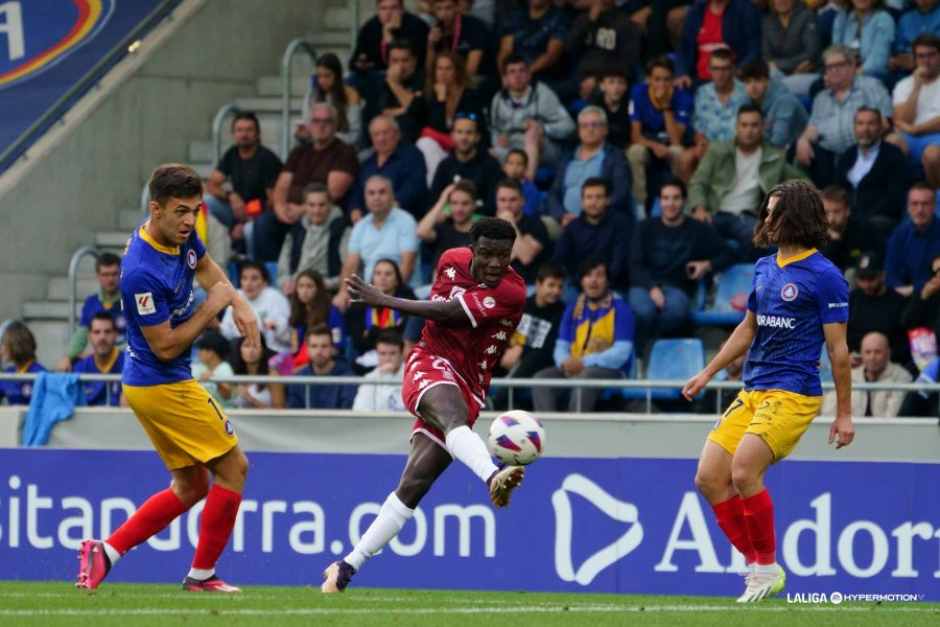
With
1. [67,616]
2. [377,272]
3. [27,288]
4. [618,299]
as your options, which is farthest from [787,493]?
[27,288]

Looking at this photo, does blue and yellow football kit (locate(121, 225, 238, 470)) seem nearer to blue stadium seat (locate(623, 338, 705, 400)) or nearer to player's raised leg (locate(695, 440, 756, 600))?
player's raised leg (locate(695, 440, 756, 600))

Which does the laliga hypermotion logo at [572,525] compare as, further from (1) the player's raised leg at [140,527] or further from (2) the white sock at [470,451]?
(1) the player's raised leg at [140,527]

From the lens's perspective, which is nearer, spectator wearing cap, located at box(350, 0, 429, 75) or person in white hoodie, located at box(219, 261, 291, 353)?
person in white hoodie, located at box(219, 261, 291, 353)

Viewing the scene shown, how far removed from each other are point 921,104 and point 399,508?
26.0ft

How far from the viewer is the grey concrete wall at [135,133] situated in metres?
18.8

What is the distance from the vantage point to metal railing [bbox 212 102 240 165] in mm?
19422

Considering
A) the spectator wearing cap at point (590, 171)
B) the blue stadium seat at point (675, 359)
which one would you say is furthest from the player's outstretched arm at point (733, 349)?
the spectator wearing cap at point (590, 171)

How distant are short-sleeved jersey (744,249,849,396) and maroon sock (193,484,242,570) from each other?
2860mm

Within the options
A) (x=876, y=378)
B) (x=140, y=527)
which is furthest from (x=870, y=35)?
(x=140, y=527)

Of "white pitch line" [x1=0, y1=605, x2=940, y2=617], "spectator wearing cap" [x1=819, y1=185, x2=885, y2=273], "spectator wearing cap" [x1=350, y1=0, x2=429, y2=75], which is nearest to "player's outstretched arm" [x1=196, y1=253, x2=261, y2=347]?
"white pitch line" [x1=0, y1=605, x2=940, y2=617]

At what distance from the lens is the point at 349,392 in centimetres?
1522

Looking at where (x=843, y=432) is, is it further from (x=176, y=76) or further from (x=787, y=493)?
(x=176, y=76)

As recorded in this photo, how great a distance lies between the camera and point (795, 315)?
33.3 feet

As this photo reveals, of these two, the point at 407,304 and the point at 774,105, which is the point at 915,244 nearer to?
the point at 774,105
